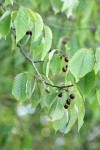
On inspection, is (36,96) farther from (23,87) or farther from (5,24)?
(5,24)

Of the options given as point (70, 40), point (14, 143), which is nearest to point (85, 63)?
point (70, 40)

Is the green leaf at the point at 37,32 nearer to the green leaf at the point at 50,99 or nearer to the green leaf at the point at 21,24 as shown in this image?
the green leaf at the point at 21,24

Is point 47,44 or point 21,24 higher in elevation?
point 21,24

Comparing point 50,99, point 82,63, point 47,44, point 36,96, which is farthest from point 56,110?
point 47,44

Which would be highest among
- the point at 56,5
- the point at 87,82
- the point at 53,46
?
the point at 56,5

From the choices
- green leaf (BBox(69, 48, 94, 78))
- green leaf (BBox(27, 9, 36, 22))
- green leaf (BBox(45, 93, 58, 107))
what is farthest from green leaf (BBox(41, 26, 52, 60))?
green leaf (BBox(69, 48, 94, 78))

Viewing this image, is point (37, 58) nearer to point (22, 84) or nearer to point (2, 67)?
point (22, 84)

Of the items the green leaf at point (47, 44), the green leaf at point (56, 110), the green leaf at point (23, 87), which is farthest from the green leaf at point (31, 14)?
the green leaf at point (56, 110)
